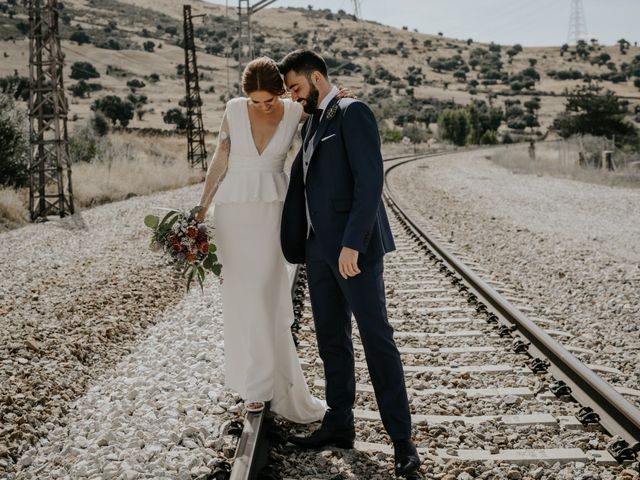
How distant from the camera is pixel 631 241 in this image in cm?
1163

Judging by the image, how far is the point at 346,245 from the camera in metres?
3.33

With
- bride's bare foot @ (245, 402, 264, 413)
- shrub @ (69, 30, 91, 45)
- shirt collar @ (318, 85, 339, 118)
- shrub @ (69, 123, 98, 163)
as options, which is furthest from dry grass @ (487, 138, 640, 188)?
shrub @ (69, 30, 91, 45)

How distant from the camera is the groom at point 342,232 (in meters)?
3.36

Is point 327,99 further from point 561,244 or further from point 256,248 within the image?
point 561,244

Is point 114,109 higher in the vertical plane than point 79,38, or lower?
lower

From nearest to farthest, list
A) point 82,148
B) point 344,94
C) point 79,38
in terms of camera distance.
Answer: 1. point 344,94
2. point 82,148
3. point 79,38

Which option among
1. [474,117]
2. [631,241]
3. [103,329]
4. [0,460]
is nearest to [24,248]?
[103,329]

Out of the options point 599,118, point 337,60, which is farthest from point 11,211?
point 337,60

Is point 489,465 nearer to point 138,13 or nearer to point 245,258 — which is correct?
point 245,258

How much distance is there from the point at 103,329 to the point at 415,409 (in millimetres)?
3325

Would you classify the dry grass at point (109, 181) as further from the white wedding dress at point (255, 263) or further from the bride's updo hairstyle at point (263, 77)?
the bride's updo hairstyle at point (263, 77)

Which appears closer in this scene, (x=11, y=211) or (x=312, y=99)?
(x=312, y=99)

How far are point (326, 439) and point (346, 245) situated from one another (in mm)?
1201

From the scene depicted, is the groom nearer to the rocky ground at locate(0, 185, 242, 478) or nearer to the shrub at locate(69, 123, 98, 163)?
the rocky ground at locate(0, 185, 242, 478)
